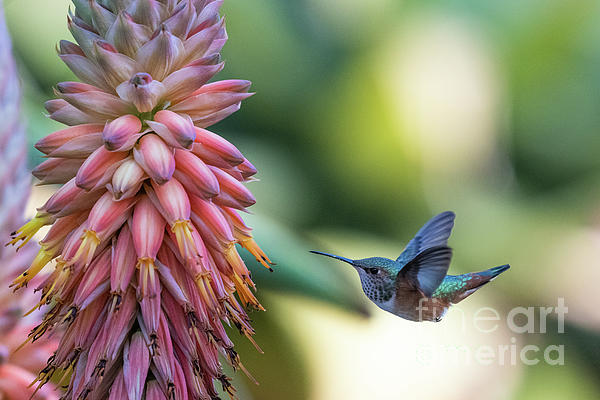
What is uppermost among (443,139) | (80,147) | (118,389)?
(443,139)

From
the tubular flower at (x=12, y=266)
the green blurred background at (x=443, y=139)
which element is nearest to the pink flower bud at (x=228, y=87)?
the tubular flower at (x=12, y=266)

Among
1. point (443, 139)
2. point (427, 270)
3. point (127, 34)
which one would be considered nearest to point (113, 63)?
point (127, 34)

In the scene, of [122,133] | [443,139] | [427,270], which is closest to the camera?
[122,133]

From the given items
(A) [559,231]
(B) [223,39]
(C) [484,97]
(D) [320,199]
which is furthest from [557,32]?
(B) [223,39]

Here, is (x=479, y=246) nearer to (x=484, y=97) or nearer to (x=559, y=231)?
(x=559, y=231)

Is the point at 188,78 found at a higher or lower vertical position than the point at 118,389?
higher

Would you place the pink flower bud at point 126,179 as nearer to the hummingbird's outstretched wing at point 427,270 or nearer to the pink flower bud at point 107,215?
the pink flower bud at point 107,215

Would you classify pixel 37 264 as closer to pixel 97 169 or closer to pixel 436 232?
pixel 97 169
